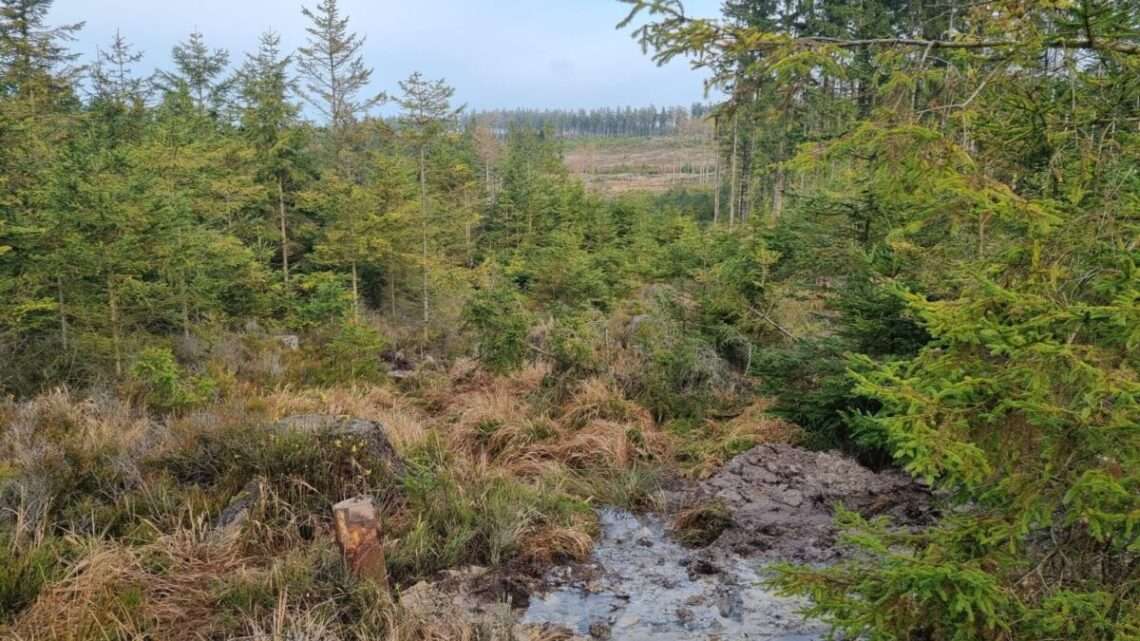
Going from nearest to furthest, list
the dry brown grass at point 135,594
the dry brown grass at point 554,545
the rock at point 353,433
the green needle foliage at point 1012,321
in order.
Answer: the green needle foliage at point 1012,321
the dry brown grass at point 135,594
the dry brown grass at point 554,545
the rock at point 353,433

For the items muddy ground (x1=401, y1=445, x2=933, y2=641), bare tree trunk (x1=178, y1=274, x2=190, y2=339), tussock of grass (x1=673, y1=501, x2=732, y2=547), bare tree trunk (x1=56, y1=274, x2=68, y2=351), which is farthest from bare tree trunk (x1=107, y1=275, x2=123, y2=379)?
tussock of grass (x1=673, y1=501, x2=732, y2=547)

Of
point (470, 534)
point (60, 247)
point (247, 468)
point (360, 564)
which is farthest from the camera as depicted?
point (60, 247)

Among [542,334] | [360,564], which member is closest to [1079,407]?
[360,564]

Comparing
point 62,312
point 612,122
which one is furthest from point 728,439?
point 612,122

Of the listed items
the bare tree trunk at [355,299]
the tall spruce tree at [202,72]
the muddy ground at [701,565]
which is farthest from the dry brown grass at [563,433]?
the tall spruce tree at [202,72]

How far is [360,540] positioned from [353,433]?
71.4 inches

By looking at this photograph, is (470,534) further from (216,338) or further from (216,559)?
(216,338)

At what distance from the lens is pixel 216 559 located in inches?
165

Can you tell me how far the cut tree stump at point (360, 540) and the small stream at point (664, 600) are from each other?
937mm

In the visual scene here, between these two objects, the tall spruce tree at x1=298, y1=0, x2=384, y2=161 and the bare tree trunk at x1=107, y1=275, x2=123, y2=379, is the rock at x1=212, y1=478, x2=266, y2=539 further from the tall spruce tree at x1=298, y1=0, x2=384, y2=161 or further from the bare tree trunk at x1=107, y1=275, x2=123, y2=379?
the tall spruce tree at x1=298, y1=0, x2=384, y2=161

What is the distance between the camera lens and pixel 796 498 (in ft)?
19.1

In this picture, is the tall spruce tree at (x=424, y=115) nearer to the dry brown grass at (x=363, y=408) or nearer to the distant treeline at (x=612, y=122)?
the dry brown grass at (x=363, y=408)

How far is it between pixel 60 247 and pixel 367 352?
13.2 ft

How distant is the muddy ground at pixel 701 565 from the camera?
4055 mm
